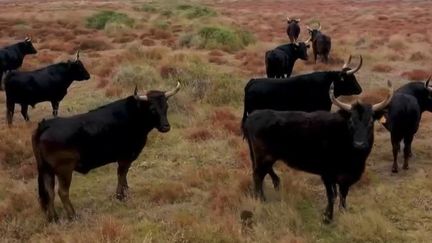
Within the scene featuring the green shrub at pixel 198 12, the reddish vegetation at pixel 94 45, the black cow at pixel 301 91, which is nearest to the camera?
the black cow at pixel 301 91

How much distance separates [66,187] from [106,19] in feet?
96.9

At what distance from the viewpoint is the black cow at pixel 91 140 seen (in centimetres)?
698

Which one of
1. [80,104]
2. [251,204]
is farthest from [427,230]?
[80,104]

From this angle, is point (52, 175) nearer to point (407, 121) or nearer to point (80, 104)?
Result: point (407, 121)

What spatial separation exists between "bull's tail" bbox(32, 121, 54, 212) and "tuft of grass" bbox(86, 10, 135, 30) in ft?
91.5

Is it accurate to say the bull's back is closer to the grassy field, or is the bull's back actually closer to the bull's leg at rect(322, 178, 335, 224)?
the grassy field

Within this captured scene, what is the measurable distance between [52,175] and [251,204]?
2672 mm

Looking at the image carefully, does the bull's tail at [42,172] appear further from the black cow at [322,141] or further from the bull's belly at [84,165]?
the black cow at [322,141]

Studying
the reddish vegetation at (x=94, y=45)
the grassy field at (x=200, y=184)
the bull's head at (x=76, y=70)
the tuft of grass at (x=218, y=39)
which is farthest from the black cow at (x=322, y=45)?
the reddish vegetation at (x=94, y=45)

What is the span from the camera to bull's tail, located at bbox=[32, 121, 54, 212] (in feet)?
23.0

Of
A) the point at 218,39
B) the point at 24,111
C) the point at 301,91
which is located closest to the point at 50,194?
the point at 301,91

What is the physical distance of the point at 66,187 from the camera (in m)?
7.13

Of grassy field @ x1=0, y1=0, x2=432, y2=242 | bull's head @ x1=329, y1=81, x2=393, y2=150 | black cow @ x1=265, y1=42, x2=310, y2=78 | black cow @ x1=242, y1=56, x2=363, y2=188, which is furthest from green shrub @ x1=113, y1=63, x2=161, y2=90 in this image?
bull's head @ x1=329, y1=81, x2=393, y2=150

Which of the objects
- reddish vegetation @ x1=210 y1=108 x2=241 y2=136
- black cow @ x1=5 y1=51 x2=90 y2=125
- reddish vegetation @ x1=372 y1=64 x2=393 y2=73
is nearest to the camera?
reddish vegetation @ x1=210 y1=108 x2=241 y2=136
